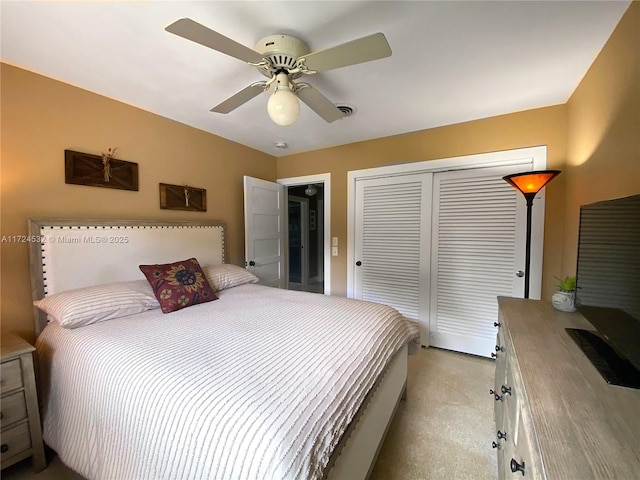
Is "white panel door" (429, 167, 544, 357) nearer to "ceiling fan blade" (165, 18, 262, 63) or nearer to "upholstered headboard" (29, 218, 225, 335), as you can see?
"ceiling fan blade" (165, 18, 262, 63)

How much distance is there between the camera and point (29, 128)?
1744mm

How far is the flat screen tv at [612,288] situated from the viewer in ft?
2.80

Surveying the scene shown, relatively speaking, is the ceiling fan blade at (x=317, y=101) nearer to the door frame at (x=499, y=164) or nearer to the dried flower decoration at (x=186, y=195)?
the door frame at (x=499, y=164)

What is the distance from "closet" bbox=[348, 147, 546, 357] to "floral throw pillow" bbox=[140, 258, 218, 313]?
184 cm

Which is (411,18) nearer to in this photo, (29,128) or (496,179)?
(496,179)

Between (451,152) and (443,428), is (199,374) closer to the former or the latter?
(443,428)

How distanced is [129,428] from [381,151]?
3065mm

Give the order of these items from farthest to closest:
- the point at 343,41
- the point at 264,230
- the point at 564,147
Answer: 1. the point at 264,230
2. the point at 564,147
3. the point at 343,41

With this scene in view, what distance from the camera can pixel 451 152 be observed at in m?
2.71

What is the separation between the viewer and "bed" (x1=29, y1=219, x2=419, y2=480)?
0.84m

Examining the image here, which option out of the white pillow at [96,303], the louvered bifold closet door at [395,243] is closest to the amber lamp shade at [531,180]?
the louvered bifold closet door at [395,243]

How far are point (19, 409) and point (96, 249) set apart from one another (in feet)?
3.28

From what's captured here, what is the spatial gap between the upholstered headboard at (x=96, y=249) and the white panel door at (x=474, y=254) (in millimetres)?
2542

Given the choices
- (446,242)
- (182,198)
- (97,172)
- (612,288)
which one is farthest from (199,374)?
(446,242)
